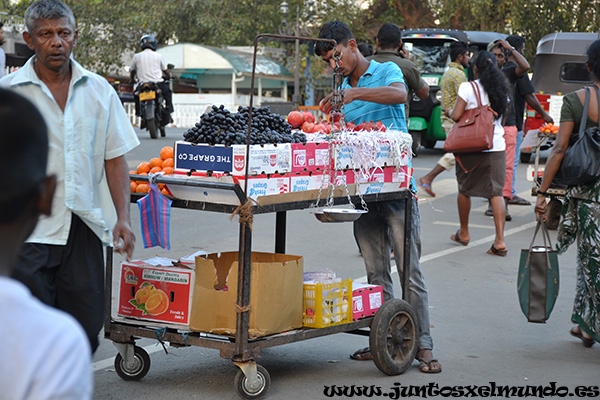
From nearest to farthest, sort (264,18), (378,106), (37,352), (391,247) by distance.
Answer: (37,352) → (378,106) → (391,247) → (264,18)

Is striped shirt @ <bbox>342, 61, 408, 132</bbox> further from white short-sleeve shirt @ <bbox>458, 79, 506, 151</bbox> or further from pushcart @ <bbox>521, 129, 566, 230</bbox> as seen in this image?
pushcart @ <bbox>521, 129, 566, 230</bbox>

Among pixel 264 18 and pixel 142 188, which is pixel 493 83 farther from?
pixel 264 18

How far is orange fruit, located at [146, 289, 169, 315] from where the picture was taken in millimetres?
4695

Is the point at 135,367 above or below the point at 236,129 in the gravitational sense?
below

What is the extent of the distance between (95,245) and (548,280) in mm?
3092

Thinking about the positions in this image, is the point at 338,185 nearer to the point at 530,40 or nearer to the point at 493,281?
the point at 493,281

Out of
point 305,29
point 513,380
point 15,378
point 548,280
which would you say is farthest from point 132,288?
point 305,29

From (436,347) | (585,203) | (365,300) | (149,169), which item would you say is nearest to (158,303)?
(149,169)

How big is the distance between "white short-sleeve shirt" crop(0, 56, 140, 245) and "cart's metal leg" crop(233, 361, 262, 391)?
1.12 m

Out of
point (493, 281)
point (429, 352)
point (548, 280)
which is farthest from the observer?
point (493, 281)

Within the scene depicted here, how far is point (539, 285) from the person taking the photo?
556cm

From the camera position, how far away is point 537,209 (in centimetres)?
584

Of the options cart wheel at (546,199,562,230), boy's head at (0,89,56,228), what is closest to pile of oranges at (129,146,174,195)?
boy's head at (0,89,56,228)

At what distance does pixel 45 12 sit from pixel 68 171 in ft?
2.14
